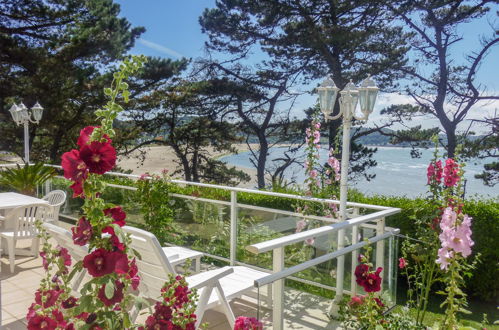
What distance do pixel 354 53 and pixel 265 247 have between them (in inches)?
547

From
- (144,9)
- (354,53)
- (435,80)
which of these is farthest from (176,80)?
(435,80)

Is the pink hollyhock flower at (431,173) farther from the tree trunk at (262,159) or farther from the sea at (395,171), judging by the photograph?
the tree trunk at (262,159)

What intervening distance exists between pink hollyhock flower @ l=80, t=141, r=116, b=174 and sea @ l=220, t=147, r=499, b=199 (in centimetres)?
1294

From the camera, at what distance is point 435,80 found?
14906 millimetres

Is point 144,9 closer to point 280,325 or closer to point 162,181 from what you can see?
point 162,181

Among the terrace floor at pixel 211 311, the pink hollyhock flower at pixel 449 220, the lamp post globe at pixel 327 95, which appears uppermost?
the lamp post globe at pixel 327 95

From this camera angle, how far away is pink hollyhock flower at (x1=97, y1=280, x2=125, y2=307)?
1.35 m

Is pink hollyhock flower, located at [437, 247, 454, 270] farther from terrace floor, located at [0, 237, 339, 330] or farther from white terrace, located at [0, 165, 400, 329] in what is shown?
terrace floor, located at [0, 237, 339, 330]

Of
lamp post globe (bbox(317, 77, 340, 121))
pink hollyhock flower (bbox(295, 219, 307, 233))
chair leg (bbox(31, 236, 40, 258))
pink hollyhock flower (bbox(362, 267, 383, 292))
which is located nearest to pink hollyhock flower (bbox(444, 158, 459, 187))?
lamp post globe (bbox(317, 77, 340, 121))

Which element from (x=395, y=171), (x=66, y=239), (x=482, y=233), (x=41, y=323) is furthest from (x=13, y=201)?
(x=395, y=171)

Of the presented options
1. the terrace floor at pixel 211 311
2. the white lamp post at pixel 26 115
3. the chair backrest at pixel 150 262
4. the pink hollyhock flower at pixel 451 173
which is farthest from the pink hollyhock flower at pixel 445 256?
the white lamp post at pixel 26 115

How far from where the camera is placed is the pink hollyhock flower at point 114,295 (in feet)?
4.42

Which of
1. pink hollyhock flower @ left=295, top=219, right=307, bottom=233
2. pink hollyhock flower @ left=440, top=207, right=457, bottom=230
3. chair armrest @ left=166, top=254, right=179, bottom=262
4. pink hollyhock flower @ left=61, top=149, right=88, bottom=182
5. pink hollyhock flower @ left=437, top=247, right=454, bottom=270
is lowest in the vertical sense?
chair armrest @ left=166, top=254, right=179, bottom=262

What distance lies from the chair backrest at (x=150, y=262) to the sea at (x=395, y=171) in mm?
11411
